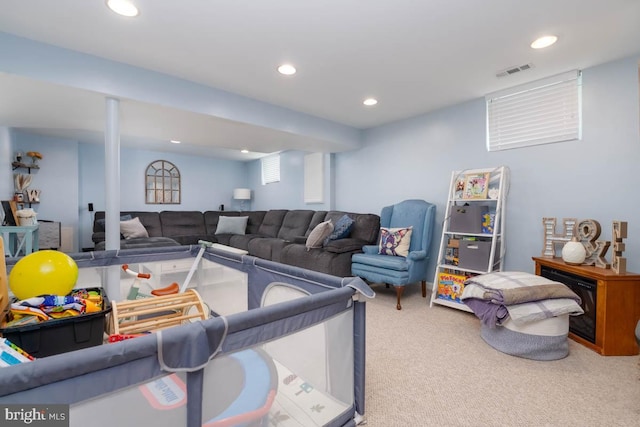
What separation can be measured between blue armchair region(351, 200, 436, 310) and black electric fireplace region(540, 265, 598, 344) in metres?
1.18

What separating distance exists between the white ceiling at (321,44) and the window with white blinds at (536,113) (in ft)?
0.50

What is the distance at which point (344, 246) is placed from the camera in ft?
11.7

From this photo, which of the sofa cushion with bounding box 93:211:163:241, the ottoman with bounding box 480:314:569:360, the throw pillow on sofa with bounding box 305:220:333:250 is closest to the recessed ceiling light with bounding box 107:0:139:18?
the throw pillow on sofa with bounding box 305:220:333:250

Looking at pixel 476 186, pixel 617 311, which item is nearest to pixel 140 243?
pixel 476 186

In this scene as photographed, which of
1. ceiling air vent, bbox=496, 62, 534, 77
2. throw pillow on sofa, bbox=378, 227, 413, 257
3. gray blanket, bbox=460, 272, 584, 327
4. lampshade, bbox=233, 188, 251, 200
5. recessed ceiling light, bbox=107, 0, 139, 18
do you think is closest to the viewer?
recessed ceiling light, bbox=107, 0, 139, 18

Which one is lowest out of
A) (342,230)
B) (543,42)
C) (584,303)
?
(584,303)

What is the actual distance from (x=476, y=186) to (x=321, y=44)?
6.69ft

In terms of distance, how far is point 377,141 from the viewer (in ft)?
14.4

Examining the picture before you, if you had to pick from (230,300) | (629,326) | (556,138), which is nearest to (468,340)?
(629,326)

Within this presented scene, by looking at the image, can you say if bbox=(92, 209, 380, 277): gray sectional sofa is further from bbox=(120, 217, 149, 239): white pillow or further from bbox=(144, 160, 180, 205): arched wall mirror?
bbox=(144, 160, 180, 205): arched wall mirror

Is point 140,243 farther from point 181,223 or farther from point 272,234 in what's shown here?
point 272,234

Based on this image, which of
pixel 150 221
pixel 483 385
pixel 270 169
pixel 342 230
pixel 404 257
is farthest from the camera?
pixel 270 169

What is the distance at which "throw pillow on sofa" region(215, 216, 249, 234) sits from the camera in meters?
5.64

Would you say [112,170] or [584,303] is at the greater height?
[112,170]
